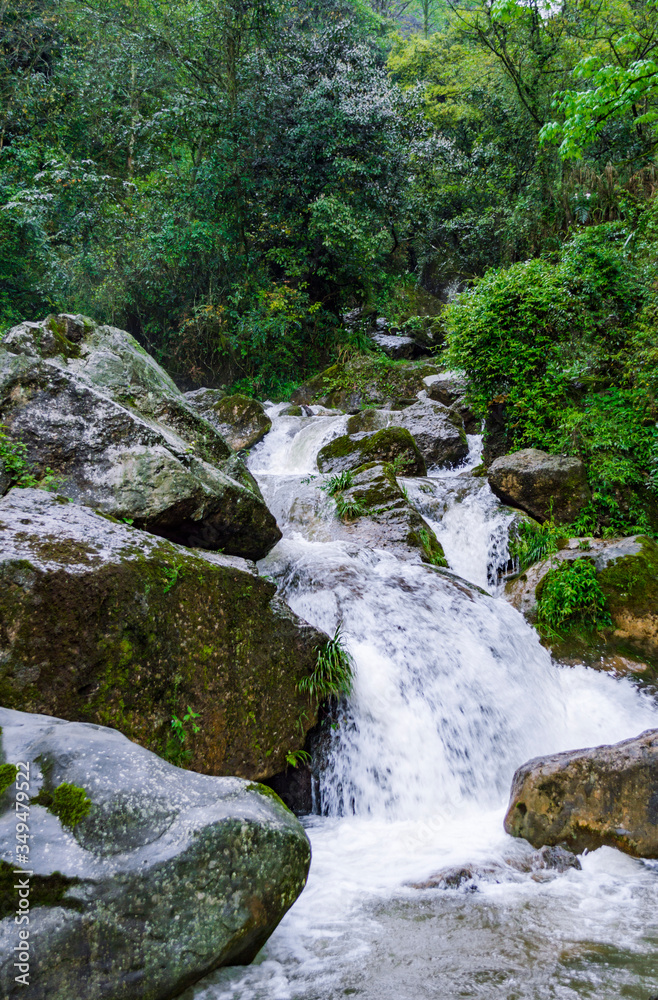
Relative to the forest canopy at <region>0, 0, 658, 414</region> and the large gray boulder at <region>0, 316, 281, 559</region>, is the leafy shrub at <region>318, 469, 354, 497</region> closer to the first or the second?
the large gray boulder at <region>0, 316, 281, 559</region>

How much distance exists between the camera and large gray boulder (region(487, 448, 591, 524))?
8477 mm

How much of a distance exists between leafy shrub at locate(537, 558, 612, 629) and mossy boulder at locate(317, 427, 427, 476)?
4.03 meters

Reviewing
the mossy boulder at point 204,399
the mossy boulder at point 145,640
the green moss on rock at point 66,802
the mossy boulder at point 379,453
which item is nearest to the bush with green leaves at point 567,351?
the mossy boulder at point 379,453

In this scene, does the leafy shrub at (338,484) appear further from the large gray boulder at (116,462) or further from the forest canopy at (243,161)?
the forest canopy at (243,161)

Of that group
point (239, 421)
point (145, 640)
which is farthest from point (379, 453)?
point (145, 640)

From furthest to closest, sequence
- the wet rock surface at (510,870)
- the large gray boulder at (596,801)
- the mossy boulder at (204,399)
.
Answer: the mossy boulder at (204,399) → the large gray boulder at (596,801) → the wet rock surface at (510,870)

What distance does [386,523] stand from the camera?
820 cm

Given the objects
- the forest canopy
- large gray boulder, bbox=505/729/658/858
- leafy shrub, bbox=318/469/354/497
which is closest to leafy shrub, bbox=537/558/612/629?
large gray boulder, bbox=505/729/658/858

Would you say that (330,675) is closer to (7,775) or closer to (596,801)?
(596,801)

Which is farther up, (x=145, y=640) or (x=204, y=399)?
(x=204, y=399)

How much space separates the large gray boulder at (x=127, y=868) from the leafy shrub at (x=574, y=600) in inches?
196

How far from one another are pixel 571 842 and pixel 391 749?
154cm

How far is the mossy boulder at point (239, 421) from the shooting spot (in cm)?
1320

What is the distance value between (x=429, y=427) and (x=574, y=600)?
6.16 m
